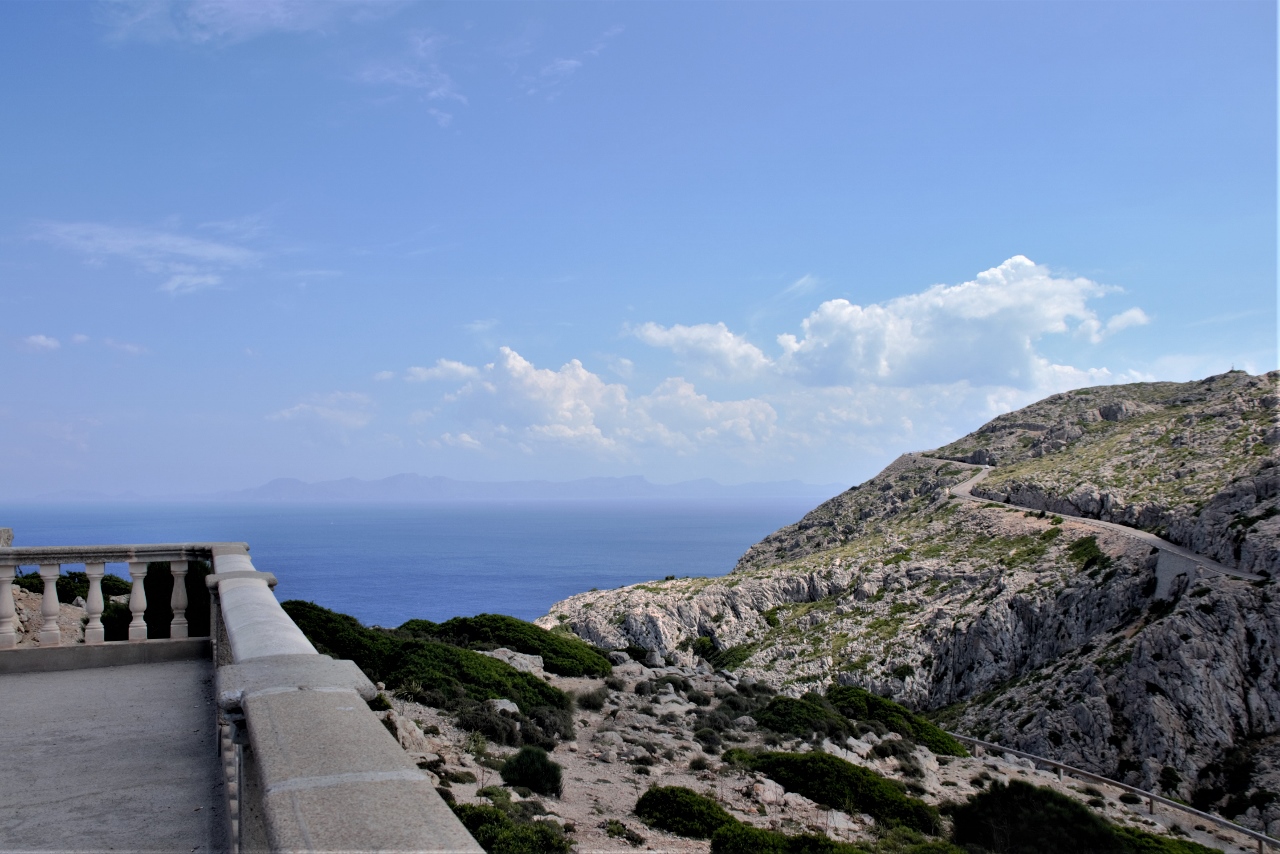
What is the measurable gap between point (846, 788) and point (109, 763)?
518 inches

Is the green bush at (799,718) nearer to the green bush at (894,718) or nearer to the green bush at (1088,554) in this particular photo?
the green bush at (894,718)

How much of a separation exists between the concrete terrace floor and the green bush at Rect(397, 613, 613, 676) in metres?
16.1

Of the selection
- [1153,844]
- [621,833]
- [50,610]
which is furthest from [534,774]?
[1153,844]

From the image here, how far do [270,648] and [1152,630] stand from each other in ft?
148

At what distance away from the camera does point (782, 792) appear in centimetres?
1459

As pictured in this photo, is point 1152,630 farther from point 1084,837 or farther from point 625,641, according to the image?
point 625,641

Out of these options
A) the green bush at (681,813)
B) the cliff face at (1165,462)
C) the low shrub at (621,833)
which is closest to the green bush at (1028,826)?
the green bush at (681,813)

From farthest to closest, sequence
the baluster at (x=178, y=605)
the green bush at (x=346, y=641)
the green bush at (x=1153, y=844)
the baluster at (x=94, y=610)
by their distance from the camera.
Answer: the green bush at (x=1153, y=844) < the green bush at (x=346, y=641) < the baluster at (x=178, y=605) < the baluster at (x=94, y=610)

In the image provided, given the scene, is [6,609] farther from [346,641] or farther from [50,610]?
[346,641]

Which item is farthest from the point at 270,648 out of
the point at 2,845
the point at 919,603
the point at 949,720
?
the point at 919,603

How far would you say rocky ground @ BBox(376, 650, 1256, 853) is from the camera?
36.8 ft

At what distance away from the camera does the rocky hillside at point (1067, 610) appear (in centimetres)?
3531

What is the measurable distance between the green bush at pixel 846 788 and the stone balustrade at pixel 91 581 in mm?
11403

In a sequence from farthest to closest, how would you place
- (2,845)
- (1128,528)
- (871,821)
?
(1128,528) < (871,821) < (2,845)
